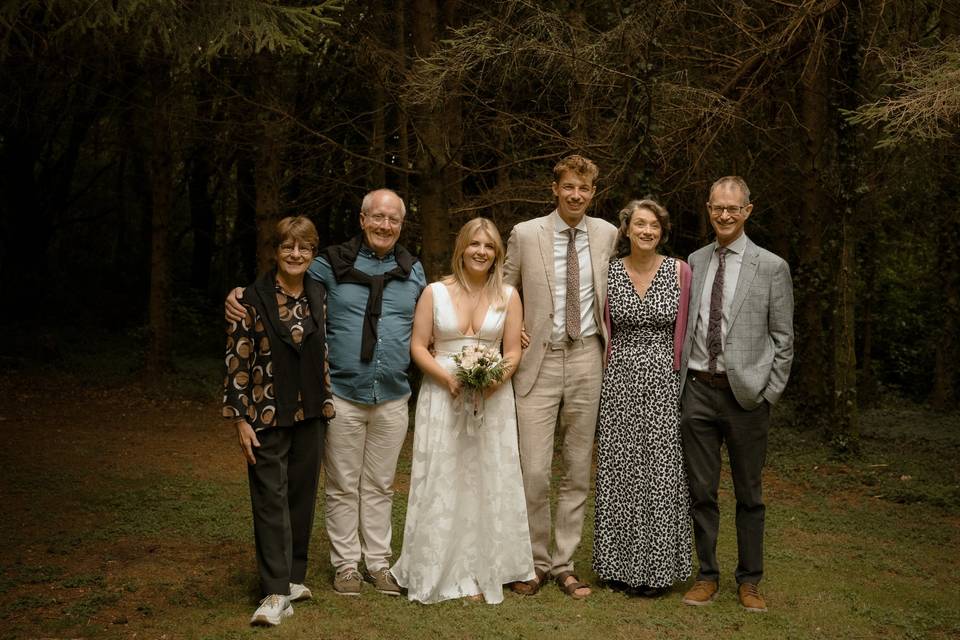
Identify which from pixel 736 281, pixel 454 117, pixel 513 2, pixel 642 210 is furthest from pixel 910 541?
pixel 454 117

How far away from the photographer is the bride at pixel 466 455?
5.39m

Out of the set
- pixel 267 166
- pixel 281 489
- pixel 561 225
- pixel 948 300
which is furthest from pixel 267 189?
pixel 948 300

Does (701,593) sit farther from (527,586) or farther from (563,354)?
(563,354)

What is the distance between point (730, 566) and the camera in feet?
20.5

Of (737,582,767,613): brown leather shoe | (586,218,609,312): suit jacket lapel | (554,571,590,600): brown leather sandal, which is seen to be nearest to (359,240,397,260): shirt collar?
(586,218,609,312): suit jacket lapel

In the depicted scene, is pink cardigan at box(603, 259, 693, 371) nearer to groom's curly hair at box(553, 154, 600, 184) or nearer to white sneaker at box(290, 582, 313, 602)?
groom's curly hair at box(553, 154, 600, 184)

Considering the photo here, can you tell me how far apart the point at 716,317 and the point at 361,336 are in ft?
6.67

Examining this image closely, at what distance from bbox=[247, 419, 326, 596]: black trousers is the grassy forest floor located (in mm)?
289

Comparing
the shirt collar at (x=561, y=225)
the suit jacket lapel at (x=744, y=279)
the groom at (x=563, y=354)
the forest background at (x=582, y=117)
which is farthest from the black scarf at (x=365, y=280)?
the suit jacket lapel at (x=744, y=279)

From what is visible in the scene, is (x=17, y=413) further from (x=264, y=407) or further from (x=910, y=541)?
(x=910, y=541)

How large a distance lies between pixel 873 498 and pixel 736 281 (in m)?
4.44

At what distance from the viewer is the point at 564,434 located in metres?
5.59

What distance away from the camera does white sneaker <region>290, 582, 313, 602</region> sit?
5254mm

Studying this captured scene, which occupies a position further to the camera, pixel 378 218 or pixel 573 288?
pixel 573 288
